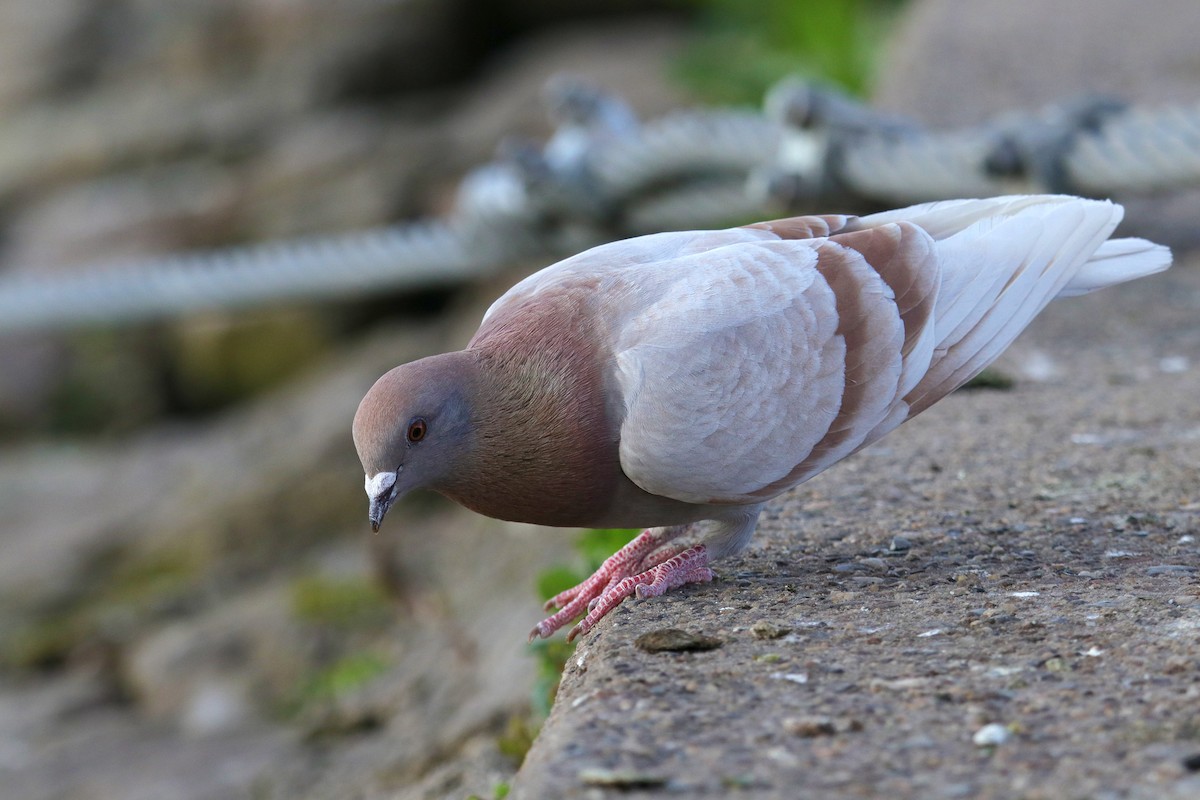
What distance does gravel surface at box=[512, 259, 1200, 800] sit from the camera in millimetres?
1999

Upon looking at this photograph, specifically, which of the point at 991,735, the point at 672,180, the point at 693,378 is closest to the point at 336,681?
the point at 672,180

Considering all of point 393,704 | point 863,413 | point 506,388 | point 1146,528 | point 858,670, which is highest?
point 506,388

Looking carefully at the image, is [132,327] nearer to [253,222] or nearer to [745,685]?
[253,222]

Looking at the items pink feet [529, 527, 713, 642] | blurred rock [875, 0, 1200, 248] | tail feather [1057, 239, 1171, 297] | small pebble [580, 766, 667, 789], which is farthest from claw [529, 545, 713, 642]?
blurred rock [875, 0, 1200, 248]

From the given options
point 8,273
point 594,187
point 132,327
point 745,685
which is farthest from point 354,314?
point 745,685

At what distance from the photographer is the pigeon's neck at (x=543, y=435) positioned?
2959 mm

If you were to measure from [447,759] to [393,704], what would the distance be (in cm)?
103

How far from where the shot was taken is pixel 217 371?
32.1 ft

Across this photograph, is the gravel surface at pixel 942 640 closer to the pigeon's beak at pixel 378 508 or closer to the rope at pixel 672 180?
the pigeon's beak at pixel 378 508

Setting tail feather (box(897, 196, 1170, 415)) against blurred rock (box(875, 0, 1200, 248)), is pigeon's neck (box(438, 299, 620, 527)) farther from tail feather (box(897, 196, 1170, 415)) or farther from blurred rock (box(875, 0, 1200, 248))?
blurred rock (box(875, 0, 1200, 248))

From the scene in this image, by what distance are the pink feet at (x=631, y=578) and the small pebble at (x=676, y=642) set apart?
1.17 ft

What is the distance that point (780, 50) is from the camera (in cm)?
954

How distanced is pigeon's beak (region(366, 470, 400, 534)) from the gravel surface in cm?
53

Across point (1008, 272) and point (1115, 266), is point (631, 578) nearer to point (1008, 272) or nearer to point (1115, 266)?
point (1008, 272)
